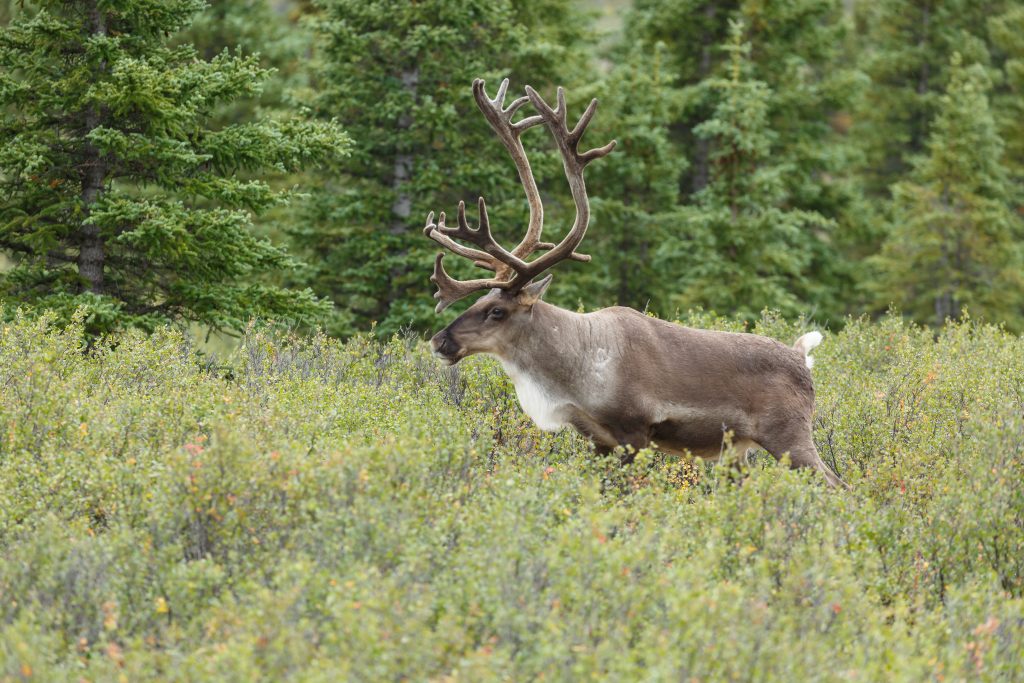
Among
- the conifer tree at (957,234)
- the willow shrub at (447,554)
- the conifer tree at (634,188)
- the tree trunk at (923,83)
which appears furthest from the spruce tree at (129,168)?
the tree trunk at (923,83)

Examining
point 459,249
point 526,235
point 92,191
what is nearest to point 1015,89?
point 526,235

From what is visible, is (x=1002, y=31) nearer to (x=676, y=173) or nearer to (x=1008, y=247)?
(x=1008, y=247)

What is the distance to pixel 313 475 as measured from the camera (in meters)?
6.10

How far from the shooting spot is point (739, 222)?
74.4 feet

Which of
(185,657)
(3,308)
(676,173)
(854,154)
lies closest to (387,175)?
(676,173)

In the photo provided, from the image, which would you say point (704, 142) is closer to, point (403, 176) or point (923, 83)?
point (923, 83)

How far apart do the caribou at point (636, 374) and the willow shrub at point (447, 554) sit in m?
0.36

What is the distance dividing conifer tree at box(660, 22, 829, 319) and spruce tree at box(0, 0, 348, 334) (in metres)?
11.4

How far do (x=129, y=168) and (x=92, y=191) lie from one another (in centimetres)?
45

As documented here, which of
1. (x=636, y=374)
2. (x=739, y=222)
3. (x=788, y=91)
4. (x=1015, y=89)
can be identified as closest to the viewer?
(x=636, y=374)

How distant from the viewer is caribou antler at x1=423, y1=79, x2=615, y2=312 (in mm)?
8648

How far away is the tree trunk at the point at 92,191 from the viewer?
1165 centimetres

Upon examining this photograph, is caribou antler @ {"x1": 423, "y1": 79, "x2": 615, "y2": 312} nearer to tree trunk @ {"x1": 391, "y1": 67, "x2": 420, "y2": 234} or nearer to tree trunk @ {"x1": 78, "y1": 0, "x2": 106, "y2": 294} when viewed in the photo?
tree trunk @ {"x1": 78, "y1": 0, "x2": 106, "y2": 294}

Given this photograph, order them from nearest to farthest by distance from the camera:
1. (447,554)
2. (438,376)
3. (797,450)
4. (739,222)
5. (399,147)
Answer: (447,554)
(797,450)
(438,376)
(399,147)
(739,222)
